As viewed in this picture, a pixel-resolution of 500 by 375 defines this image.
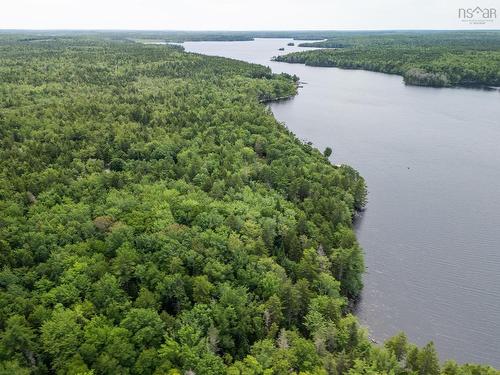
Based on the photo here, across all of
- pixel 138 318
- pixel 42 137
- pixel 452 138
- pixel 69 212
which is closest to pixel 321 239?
pixel 138 318

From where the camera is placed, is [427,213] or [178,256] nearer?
[178,256]

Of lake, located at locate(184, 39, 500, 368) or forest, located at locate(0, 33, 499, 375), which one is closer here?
forest, located at locate(0, 33, 499, 375)

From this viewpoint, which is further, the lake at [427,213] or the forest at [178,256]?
the lake at [427,213]

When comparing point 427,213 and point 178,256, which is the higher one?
point 178,256

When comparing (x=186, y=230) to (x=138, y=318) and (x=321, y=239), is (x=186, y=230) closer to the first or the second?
(x=138, y=318)
